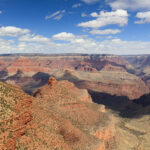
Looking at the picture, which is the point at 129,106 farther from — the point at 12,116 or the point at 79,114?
the point at 12,116

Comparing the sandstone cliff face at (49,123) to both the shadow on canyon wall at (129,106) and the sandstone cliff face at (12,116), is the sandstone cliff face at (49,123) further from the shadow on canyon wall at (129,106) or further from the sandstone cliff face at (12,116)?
the shadow on canyon wall at (129,106)

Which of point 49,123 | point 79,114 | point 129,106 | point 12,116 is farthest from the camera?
point 129,106

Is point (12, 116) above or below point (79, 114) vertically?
above


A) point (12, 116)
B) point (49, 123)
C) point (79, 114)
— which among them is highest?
point (12, 116)

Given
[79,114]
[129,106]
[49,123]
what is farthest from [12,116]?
[129,106]

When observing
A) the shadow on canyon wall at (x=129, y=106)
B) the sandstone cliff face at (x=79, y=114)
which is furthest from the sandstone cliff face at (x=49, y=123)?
the shadow on canyon wall at (x=129, y=106)

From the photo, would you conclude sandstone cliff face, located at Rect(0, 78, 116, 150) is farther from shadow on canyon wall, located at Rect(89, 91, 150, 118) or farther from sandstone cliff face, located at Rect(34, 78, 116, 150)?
shadow on canyon wall, located at Rect(89, 91, 150, 118)

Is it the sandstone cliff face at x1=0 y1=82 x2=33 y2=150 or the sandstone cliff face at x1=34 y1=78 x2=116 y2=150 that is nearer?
the sandstone cliff face at x1=0 y1=82 x2=33 y2=150

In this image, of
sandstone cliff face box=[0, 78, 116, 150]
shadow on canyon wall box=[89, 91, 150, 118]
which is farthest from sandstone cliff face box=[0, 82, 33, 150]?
shadow on canyon wall box=[89, 91, 150, 118]

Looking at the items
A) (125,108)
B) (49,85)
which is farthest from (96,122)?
(125,108)

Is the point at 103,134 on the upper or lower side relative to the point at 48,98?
lower

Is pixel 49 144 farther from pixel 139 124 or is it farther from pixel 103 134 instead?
pixel 139 124
